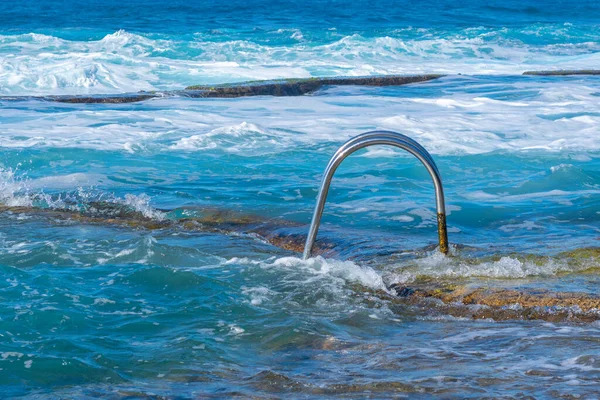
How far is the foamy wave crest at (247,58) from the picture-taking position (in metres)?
18.0

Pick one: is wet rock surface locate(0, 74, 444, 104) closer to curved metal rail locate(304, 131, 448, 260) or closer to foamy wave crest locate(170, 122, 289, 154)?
foamy wave crest locate(170, 122, 289, 154)

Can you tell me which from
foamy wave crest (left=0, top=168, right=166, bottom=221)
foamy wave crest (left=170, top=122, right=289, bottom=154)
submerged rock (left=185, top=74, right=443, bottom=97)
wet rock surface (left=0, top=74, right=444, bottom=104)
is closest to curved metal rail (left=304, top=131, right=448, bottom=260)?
foamy wave crest (left=0, top=168, right=166, bottom=221)

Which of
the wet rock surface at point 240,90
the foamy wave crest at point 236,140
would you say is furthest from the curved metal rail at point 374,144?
the wet rock surface at point 240,90

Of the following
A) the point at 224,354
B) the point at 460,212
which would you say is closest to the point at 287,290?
the point at 224,354

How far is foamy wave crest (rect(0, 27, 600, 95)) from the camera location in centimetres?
1803

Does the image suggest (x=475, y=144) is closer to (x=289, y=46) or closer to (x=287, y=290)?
(x=287, y=290)

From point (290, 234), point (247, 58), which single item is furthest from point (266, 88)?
point (247, 58)

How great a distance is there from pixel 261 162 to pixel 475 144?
2696 millimetres

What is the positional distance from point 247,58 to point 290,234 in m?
18.8

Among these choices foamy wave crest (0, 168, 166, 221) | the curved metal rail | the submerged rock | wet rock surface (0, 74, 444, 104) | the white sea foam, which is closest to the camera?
the curved metal rail

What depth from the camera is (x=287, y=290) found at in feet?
14.4

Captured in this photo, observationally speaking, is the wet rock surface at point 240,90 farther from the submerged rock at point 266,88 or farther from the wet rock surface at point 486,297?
the wet rock surface at point 486,297

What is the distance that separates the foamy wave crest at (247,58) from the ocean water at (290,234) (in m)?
5.98

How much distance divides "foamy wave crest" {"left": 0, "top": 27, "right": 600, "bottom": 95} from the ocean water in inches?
236
